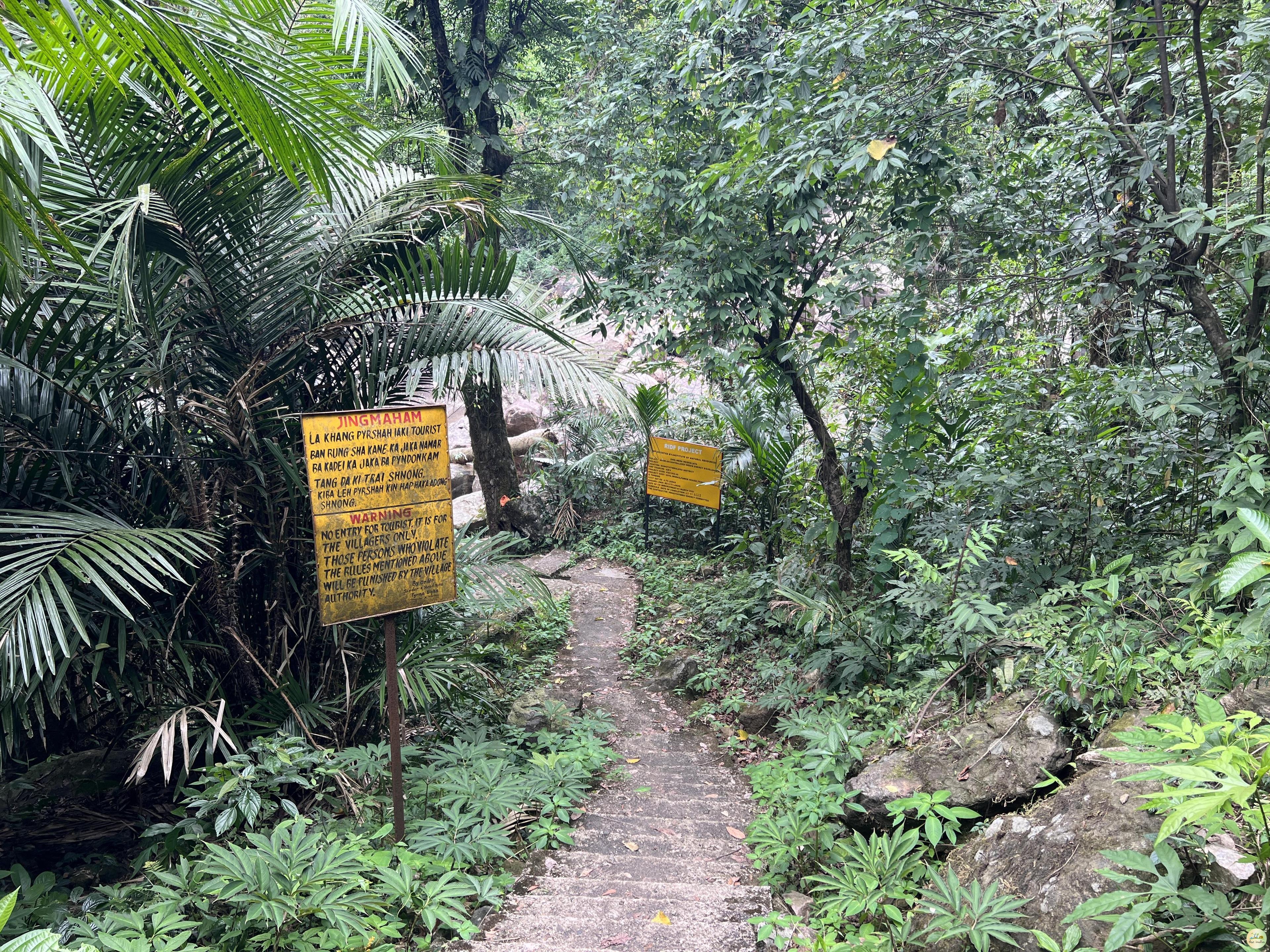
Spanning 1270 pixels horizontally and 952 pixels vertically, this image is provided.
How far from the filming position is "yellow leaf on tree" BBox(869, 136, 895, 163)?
387cm

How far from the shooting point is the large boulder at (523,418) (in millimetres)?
14297

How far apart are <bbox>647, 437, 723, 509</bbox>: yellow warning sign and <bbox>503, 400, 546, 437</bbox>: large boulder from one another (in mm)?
6117

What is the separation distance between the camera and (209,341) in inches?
153

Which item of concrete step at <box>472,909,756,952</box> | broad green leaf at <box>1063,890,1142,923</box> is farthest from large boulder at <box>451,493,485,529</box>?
broad green leaf at <box>1063,890,1142,923</box>

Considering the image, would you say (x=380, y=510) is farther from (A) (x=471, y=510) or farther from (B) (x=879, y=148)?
(A) (x=471, y=510)

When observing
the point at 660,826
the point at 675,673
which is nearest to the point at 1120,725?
the point at 660,826

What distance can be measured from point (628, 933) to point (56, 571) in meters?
2.63

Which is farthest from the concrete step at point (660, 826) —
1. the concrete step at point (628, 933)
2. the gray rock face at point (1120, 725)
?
the gray rock face at point (1120, 725)

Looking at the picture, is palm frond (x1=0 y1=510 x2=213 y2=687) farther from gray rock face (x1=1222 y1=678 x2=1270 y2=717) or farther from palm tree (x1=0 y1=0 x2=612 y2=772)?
gray rock face (x1=1222 y1=678 x2=1270 y2=717)

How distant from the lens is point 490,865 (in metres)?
3.42

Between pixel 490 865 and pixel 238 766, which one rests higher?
pixel 238 766

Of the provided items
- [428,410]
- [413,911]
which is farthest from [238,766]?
[428,410]

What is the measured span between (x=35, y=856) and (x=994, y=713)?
176 inches

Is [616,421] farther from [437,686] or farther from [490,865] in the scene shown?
[490,865]
